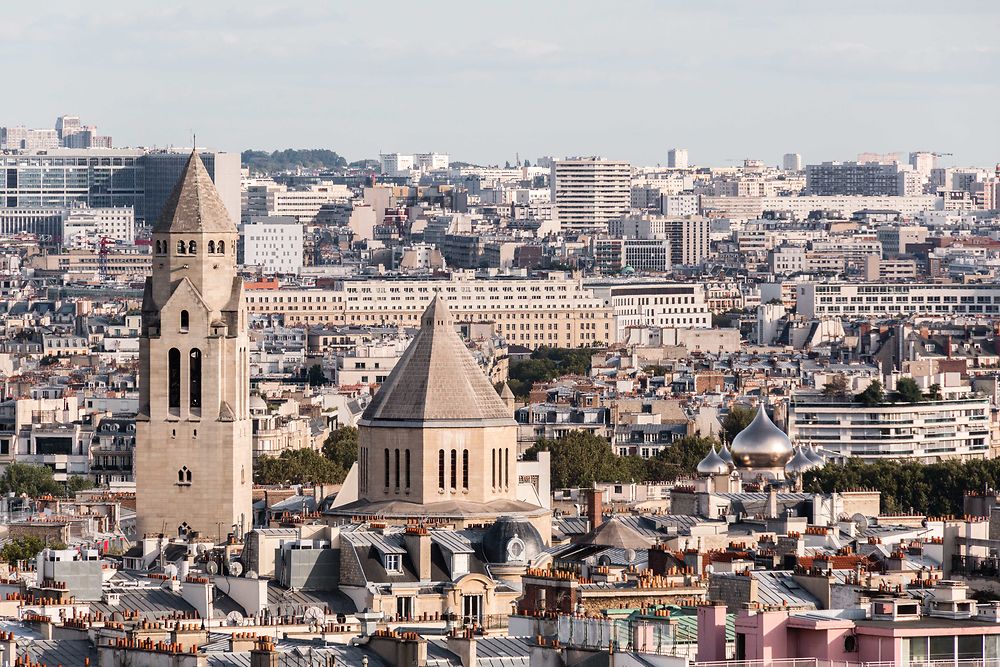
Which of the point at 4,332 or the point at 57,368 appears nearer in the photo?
the point at 57,368

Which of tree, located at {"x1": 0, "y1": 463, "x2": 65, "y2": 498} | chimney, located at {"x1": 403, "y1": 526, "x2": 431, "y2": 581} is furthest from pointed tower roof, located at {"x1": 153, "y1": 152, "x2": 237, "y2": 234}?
chimney, located at {"x1": 403, "y1": 526, "x2": 431, "y2": 581}

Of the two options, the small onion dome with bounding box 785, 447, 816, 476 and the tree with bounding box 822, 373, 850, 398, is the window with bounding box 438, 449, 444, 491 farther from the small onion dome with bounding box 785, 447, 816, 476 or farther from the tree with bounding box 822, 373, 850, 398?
the tree with bounding box 822, 373, 850, 398

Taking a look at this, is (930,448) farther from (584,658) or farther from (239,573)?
(584,658)

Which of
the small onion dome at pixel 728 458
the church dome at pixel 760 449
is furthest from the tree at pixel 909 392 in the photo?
the church dome at pixel 760 449

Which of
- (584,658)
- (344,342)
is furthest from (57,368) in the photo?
(584,658)

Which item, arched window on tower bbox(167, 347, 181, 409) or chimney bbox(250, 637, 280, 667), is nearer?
chimney bbox(250, 637, 280, 667)
